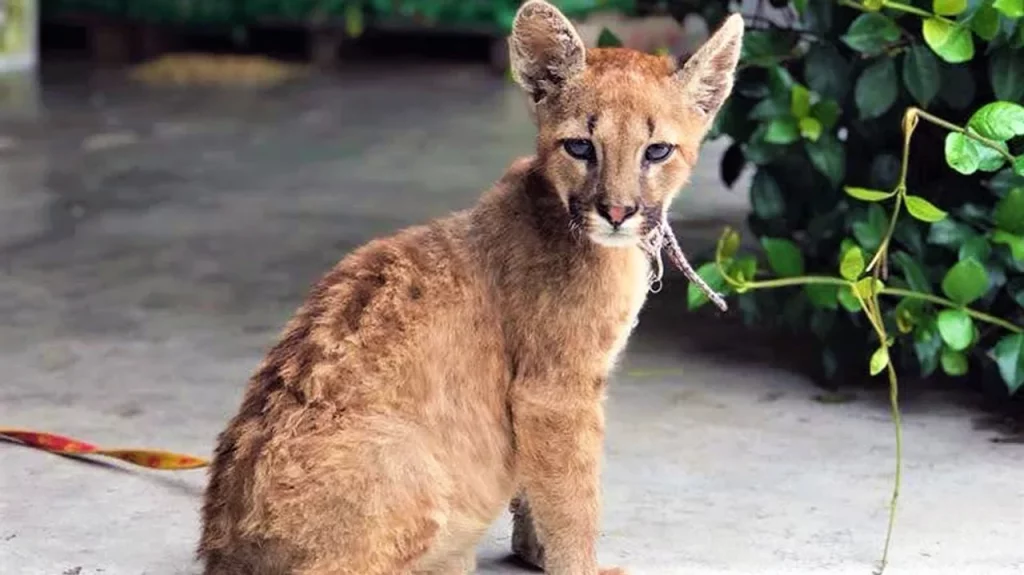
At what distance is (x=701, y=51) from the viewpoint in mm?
3611

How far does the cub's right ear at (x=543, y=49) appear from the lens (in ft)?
11.6

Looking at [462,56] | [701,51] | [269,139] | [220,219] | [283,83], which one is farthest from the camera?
[462,56]

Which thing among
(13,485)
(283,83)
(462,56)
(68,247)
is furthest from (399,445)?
(462,56)

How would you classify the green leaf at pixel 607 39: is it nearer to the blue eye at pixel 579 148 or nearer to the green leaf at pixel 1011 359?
the green leaf at pixel 1011 359

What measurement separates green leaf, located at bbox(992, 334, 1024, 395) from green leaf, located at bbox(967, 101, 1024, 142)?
100 centimetres

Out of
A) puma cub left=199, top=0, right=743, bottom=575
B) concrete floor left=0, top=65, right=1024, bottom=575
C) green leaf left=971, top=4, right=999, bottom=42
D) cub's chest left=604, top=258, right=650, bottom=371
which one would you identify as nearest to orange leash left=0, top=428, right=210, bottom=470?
Result: concrete floor left=0, top=65, right=1024, bottom=575

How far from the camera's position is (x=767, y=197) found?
17.4 feet

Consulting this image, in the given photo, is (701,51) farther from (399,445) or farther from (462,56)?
(462,56)

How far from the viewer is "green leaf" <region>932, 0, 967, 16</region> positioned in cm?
429

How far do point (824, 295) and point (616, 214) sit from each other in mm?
1818

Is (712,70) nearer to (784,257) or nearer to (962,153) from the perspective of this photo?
(962,153)

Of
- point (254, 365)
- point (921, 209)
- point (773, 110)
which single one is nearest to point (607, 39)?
point (773, 110)

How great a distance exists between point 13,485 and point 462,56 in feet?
31.4

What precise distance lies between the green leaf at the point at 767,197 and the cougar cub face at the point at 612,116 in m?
1.64
